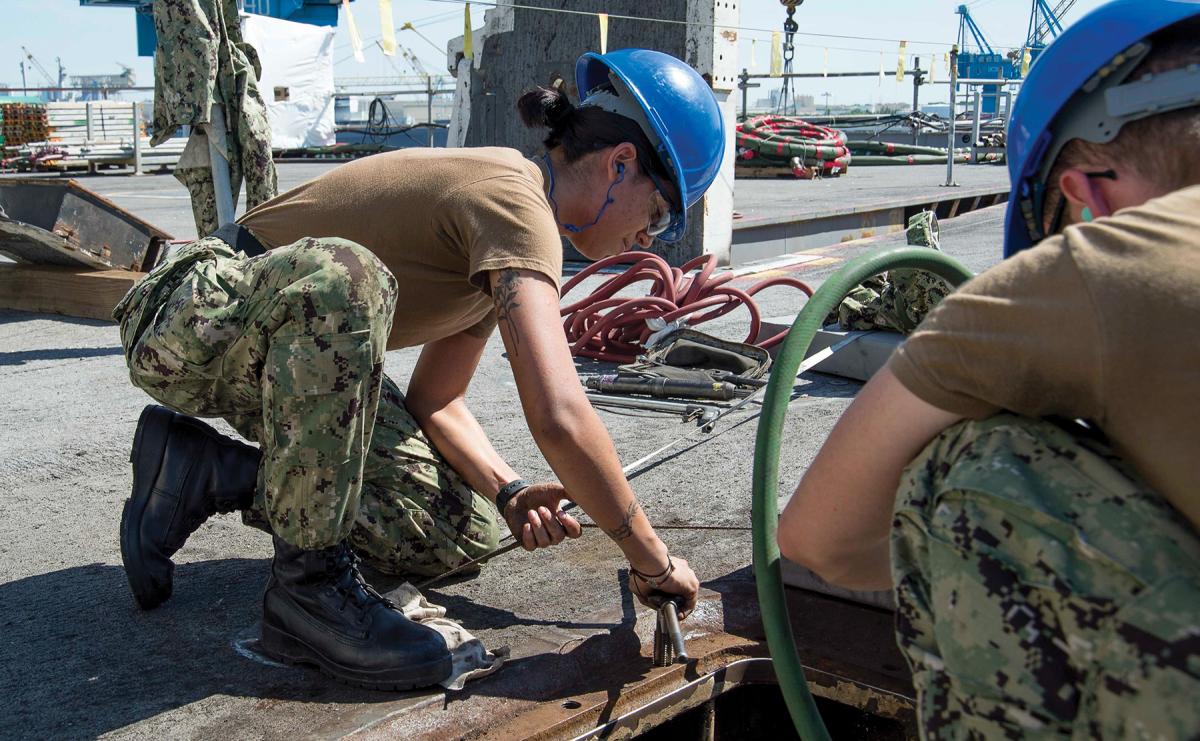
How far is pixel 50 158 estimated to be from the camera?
18.1m

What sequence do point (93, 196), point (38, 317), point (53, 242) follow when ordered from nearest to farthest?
point (53, 242) < point (93, 196) < point (38, 317)

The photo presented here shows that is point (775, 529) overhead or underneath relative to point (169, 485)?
overhead

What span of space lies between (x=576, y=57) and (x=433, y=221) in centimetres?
585

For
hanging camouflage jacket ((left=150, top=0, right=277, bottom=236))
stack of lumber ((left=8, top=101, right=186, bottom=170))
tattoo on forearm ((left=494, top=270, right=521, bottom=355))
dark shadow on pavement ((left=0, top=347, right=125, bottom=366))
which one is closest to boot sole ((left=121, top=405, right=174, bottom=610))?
tattoo on forearm ((left=494, top=270, right=521, bottom=355))

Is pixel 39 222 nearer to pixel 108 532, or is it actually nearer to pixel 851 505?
pixel 108 532

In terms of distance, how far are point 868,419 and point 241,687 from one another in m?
1.37

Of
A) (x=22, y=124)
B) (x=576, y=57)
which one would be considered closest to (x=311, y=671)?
(x=576, y=57)

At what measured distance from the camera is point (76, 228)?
571 centimetres

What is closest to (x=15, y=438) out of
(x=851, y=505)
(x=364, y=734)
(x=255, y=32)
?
(x=364, y=734)

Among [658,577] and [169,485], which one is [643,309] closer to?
[169,485]

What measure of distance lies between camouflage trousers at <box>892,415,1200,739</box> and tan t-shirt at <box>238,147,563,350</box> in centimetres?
99

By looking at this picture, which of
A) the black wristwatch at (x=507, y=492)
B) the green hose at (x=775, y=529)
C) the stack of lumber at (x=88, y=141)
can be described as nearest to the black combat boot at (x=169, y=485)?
the black wristwatch at (x=507, y=492)

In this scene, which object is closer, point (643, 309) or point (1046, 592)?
point (1046, 592)

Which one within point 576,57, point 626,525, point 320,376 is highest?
point 576,57
